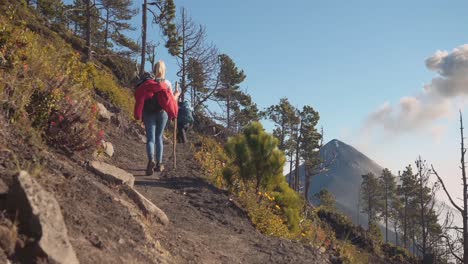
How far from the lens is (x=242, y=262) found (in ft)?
15.5

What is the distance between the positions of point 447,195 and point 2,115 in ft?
56.2

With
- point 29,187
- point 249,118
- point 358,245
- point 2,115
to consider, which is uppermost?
point 249,118

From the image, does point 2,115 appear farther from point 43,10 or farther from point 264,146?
point 43,10

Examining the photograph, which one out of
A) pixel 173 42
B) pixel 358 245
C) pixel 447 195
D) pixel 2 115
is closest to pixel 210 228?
pixel 2 115

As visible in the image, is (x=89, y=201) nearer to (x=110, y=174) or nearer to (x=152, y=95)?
(x=110, y=174)

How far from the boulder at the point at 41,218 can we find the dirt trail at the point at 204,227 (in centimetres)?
146

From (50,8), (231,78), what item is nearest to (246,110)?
(231,78)

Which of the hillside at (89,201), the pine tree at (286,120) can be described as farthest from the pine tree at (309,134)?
the hillside at (89,201)

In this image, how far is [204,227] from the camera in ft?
18.8

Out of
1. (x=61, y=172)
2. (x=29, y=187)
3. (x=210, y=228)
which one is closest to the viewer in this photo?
(x=29, y=187)

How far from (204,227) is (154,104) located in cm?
234

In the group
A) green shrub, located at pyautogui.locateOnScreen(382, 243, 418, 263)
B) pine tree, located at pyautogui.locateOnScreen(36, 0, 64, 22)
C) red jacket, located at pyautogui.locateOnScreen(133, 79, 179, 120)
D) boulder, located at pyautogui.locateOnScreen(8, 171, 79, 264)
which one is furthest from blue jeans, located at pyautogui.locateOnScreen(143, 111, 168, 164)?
pine tree, located at pyautogui.locateOnScreen(36, 0, 64, 22)

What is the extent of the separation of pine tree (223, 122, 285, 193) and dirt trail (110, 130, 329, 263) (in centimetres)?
73

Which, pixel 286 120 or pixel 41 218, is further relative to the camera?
pixel 286 120
